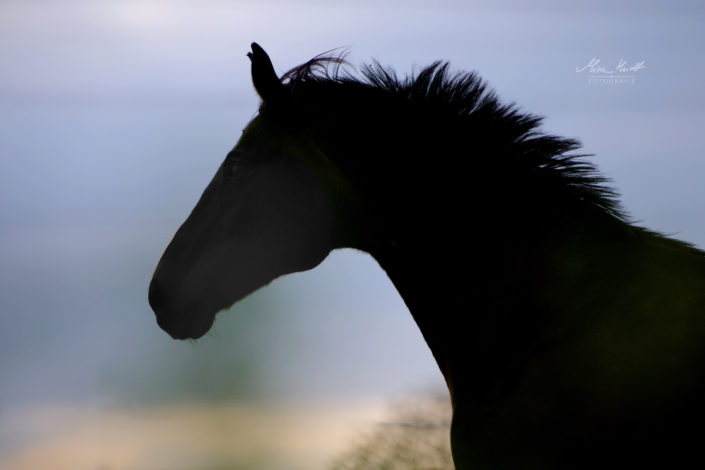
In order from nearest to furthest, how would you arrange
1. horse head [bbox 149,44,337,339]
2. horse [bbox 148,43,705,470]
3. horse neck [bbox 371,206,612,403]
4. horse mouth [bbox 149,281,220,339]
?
1. horse [bbox 148,43,705,470]
2. horse neck [bbox 371,206,612,403]
3. horse head [bbox 149,44,337,339]
4. horse mouth [bbox 149,281,220,339]

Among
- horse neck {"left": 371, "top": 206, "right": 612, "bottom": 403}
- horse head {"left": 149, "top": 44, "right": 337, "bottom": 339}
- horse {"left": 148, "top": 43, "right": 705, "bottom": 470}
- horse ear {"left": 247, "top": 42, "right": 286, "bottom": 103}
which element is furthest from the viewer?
horse head {"left": 149, "top": 44, "right": 337, "bottom": 339}

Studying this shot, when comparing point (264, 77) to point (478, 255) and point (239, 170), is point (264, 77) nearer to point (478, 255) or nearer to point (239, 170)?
point (239, 170)

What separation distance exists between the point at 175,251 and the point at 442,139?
959mm

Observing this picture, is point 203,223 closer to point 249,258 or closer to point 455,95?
point 249,258

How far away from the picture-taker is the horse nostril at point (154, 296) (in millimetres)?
2506

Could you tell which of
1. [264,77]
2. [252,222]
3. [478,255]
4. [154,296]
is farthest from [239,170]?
[478,255]

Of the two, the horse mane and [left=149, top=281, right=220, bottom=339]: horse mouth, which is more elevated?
the horse mane

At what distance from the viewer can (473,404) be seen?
2189 millimetres

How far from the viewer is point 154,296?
2.52m

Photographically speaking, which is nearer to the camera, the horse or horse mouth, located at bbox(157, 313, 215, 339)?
the horse

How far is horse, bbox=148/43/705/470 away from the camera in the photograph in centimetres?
197

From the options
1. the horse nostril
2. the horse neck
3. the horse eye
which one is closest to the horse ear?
the horse eye

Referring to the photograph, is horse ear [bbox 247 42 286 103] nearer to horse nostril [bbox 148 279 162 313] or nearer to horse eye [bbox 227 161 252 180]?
horse eye [bbox 227 161 252 180]

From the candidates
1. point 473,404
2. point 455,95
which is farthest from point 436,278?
point 455,95
